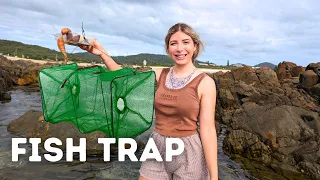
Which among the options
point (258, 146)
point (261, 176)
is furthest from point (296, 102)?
point (261, 176)

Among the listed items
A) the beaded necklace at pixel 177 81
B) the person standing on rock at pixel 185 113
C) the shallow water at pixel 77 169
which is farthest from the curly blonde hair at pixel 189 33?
the shallow water at pixel 77 169

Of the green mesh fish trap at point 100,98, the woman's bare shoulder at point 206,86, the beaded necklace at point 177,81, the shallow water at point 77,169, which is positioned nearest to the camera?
the woman's bare shoulder at point 206,86

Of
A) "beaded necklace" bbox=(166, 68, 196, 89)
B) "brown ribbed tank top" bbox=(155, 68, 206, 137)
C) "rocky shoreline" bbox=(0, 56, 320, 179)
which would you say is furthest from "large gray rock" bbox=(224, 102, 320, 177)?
"beaded necklace" bbox=(166, 68, 196, 89)

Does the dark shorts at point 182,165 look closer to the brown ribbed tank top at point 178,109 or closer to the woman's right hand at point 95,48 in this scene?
the brown ribbed tank top at point 178,109

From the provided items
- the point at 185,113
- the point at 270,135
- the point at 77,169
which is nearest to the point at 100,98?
the point at 185,113

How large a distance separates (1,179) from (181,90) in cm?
765

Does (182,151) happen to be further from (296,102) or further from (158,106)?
(296,102)

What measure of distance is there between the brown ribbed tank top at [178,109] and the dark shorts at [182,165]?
100 mm

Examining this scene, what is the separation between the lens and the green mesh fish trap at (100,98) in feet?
13.7

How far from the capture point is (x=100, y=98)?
457 centimetres

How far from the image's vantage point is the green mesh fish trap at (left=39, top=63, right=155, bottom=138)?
4.18m

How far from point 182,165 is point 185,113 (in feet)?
2.00

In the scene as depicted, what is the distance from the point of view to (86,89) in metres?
4.68

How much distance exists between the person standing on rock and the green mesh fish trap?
1.78 ft
